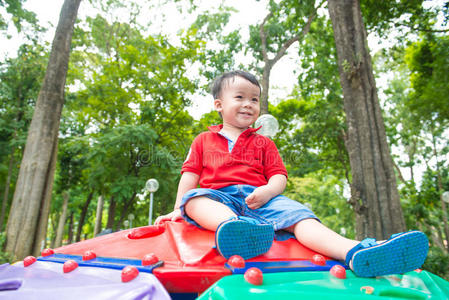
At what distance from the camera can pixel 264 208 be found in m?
1.65

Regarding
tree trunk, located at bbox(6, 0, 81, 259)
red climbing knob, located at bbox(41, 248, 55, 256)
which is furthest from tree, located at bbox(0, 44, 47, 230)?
red climbing knob, located at bbox(41, 248, 55, 256)

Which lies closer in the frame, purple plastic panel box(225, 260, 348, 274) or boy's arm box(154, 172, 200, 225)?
purple plastic panel box(225, 260, 348, 274)

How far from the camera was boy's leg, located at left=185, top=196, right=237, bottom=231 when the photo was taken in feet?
4.53

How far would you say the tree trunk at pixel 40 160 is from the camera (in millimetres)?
4910

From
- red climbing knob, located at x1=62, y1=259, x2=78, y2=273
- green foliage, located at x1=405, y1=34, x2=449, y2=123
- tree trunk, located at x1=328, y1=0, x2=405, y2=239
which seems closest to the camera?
red climbing knob, located at x1=62, y1=259, x2=78, y2=273

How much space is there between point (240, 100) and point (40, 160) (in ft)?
15.9

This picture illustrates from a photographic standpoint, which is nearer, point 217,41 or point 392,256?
point 392,256

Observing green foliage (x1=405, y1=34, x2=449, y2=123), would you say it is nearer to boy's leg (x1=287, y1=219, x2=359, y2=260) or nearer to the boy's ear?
the boy's ear

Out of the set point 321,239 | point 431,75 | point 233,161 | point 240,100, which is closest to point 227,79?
point 240,100

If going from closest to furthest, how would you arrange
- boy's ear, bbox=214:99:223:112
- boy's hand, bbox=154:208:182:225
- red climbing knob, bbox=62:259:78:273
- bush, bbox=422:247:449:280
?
1. red climbing knob, bbox=62:259:78:273
2. boy's hand, bbox=154:208:182:225
3. boy's ear, bbox=214:99:223:112
4. bush, bbox=422:247:449:280

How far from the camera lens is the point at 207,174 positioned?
6.42 ft

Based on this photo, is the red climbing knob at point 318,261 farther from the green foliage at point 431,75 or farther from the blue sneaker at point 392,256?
the green foliage at point 431,75

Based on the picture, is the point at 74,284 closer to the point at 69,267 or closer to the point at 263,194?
the point at 69,267

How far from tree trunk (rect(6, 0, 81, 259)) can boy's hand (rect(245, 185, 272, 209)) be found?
16.3ft
